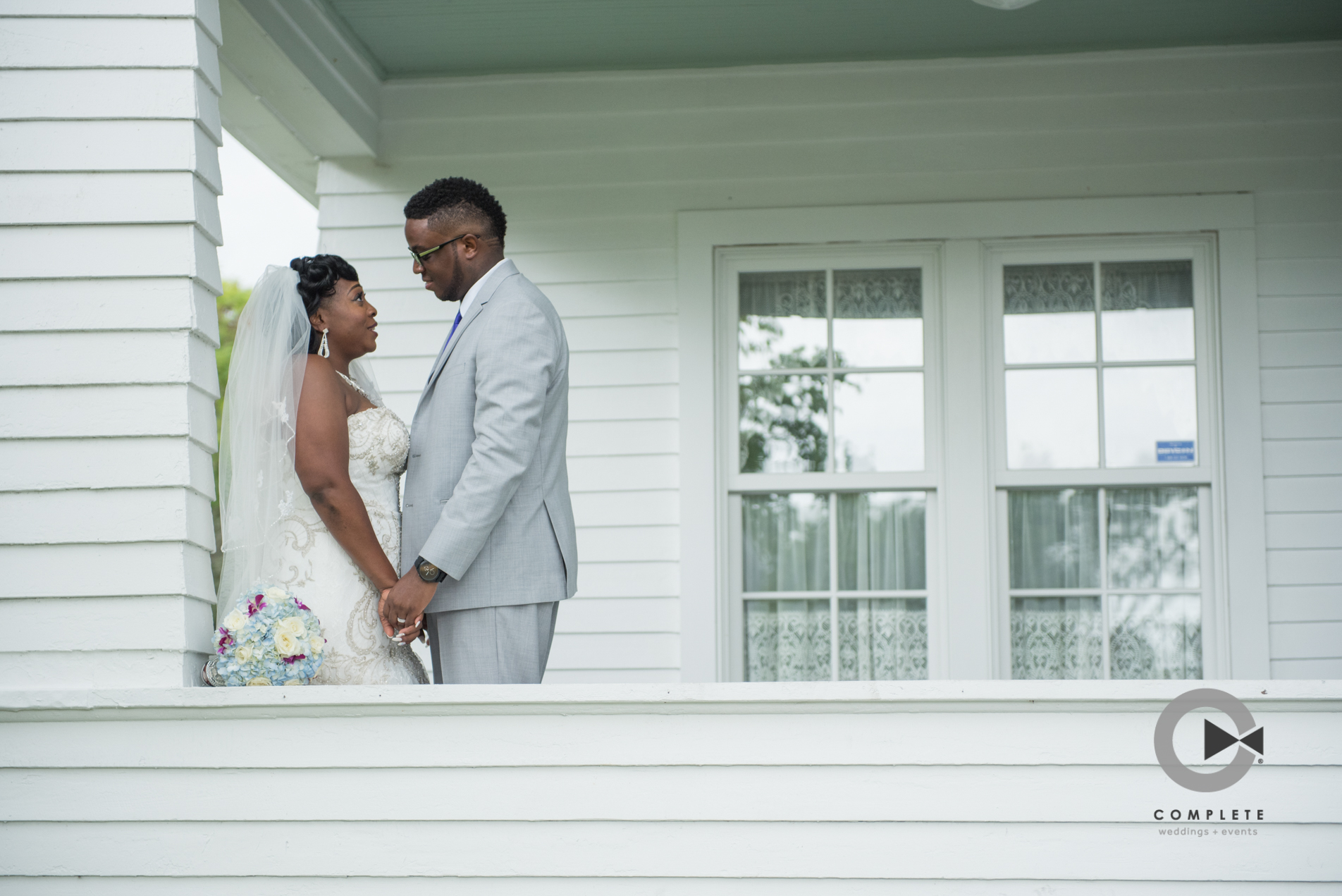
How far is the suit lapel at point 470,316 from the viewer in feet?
9.17

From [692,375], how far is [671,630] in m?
0.95

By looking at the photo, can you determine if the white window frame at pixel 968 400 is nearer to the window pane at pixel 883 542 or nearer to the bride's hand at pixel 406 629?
the window pane at pixel 883 542

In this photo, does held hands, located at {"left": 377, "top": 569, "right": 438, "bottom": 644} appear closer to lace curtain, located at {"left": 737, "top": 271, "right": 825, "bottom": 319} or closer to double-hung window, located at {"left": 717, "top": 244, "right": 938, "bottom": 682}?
double-hung window, located at {"left": 717, "top": 244, "right": 938, "bottom": 682}

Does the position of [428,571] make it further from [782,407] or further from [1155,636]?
[1155,636]

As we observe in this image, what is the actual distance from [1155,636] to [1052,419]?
0.87 meters

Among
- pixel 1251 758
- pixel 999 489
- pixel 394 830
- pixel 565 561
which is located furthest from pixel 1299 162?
pixel 394 830

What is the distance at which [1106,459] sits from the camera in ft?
14.6

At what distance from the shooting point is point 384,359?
4.65 m

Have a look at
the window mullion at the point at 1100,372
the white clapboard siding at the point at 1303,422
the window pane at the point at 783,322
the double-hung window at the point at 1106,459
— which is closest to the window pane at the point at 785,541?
the window pane at the point at 783,322

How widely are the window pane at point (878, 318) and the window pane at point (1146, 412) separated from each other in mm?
742

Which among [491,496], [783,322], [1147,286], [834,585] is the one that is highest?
[1147,286]

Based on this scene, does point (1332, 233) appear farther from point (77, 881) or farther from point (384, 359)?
point (77, 881)

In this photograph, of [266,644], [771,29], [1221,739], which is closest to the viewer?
[1221,739]

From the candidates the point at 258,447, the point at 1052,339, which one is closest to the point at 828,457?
the point at 1052,339
